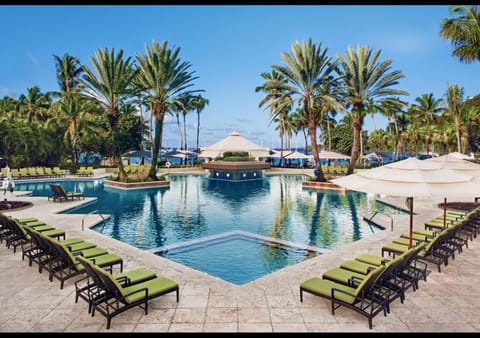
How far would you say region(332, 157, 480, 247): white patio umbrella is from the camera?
7043 millimetres

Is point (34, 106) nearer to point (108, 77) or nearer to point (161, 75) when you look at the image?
point (108, 77)

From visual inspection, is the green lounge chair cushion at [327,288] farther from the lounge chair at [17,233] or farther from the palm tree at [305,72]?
the palm tree at [305,72]

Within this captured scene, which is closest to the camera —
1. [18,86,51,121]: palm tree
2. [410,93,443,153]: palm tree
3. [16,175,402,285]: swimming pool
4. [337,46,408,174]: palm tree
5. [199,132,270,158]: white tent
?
[16,175,402,285]: swimming pool

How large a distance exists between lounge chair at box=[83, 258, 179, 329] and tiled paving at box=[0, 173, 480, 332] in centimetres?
23

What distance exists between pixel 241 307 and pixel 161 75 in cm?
2581

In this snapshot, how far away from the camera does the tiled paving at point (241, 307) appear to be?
524 centimetres

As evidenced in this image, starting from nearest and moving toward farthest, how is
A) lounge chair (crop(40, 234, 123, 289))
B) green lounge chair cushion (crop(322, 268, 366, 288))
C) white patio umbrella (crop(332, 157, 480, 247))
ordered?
green lounge chair cushion (crop(322, 268, 366, 288)) < lounge chair (crop(40, 234, 123, 289)) < white patio umbrella (crop(332, 157, 480, 247))

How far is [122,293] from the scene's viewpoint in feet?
17.2

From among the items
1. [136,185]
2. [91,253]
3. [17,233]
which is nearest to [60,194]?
[136,185]

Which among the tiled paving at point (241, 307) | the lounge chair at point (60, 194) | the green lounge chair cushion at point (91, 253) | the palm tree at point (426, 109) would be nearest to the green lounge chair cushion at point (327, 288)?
the tiled paving at point (241, 307)

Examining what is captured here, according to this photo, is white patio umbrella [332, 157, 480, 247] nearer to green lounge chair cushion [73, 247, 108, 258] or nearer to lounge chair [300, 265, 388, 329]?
lounge chair [300, 265, 388, 329]

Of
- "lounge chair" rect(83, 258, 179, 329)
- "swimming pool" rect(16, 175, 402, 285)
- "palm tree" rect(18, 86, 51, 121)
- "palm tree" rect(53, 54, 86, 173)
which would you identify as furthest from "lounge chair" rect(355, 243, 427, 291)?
"palm tree" rect(18, 86, 51, 121)

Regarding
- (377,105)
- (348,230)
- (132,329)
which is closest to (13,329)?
(132,329)

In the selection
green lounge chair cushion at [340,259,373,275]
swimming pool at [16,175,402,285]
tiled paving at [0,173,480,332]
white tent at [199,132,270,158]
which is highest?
white tent at [199,132,270,158]
